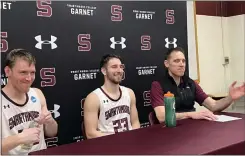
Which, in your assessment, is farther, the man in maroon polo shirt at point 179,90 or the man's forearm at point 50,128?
the man in maroon polo shirt at point 179,90

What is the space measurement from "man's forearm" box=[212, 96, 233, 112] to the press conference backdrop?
2.70 feet

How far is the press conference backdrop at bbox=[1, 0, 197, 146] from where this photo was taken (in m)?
2.41

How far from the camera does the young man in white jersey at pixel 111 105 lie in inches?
91.2

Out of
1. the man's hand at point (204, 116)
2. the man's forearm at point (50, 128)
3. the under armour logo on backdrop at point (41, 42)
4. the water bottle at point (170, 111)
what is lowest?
the man's forearm at point (50, 128)

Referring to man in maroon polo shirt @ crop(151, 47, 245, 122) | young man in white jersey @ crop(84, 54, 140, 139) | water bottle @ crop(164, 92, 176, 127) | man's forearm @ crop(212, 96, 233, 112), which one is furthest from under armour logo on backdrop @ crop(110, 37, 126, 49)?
water bottle @ crop(164, 92, 176, 127)

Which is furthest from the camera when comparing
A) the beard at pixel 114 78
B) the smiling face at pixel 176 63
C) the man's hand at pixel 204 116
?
the smiling face at pixel 176 63

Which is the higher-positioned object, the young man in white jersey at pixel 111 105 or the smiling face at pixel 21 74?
the smiling face at pixel 21 74

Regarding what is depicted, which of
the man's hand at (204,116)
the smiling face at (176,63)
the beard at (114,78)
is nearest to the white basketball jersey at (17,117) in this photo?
the beard at (114,78)

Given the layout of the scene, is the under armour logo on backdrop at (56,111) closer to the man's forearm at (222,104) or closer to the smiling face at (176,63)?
the smiling face at (176,63)

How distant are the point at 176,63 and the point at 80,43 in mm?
867

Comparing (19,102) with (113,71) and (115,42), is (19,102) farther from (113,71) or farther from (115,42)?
(115,42)

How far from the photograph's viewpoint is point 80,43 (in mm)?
2678

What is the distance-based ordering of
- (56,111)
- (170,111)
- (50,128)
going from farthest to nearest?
(56,111) < (50,128) < (170,111)

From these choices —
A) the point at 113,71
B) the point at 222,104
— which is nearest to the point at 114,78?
the point at 113,71
